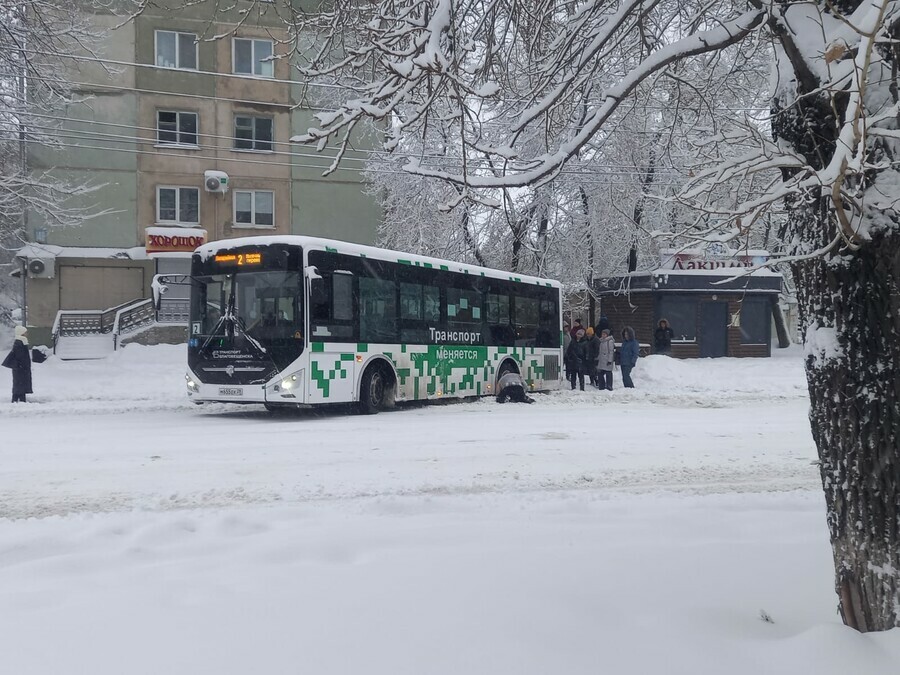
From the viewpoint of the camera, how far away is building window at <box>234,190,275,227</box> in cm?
3216

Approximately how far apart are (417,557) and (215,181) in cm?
2804

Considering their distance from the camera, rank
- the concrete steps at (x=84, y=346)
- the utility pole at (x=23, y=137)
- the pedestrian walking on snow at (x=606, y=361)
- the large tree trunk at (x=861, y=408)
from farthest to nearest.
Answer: the concrete steps at (x=84, y=346) → the pedestrian walking on snow at (x=606, y=361) → the utility pole at (x=23, y=137) → the large tree trunk at (x=861, y=408)

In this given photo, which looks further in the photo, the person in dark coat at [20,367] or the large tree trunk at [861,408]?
the person in dark coat at [20,367]

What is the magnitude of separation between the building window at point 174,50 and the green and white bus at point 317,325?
65.4 ft

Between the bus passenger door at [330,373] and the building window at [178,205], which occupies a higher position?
the building window at [178,205]

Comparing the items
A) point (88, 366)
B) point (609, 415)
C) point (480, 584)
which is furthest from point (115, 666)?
point (88, 366)

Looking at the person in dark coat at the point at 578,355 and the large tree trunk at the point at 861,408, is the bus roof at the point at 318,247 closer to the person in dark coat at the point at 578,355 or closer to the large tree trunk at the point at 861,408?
the person in dark coat at the point at 578,355

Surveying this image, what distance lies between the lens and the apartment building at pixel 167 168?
30.2 metres

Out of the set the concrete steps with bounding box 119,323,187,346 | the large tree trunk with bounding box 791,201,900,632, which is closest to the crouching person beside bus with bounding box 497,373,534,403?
the large tree trunk with bounding box 791,201,900,632

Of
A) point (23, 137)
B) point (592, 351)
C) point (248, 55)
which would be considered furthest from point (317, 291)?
point (248, 55)

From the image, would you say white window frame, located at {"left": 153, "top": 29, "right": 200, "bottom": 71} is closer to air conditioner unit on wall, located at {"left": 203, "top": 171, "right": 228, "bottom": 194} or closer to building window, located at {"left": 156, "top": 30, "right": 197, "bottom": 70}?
building window, located at {"left": 156, "top": 30, "right": 197, "bottom": 70}

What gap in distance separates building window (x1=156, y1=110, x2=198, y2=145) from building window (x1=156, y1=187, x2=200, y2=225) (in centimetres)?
181

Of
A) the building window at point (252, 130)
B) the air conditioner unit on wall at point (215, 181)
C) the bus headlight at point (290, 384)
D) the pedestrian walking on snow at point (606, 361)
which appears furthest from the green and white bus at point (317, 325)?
the building window at point (252, 130)

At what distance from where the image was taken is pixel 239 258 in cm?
1384
